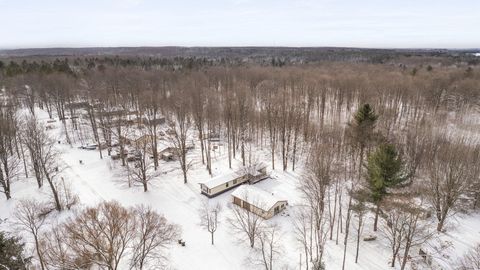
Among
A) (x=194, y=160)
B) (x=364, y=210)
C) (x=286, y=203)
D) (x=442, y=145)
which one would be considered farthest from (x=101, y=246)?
(x=442, y=145)

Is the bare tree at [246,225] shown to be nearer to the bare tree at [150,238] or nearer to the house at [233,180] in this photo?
the house at [233,180]

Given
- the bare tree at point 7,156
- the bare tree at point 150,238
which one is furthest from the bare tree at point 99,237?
the bare tree at point 7,156

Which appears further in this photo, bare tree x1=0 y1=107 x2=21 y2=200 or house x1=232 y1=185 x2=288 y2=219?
bare tree x1=0 y1=107 x2=21 y2=200

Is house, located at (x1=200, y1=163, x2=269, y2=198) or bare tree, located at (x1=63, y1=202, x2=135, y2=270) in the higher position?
bare tree, located at (x1=63, y1=202, x2=135, y2=270)

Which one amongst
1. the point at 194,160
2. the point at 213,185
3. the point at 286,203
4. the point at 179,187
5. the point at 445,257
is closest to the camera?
the point at 445,257

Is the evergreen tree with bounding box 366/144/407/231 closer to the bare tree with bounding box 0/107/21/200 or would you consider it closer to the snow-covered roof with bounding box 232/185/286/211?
the snow-covered roof with bounding box 232/185/286/211

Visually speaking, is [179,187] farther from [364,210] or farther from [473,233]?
[473,233]

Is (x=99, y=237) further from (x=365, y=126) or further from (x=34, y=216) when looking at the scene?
(x=365, y=126)

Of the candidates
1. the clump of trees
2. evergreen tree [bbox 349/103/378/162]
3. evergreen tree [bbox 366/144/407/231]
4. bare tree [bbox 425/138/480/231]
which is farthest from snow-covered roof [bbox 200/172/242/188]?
bare tree [bbox 425/138/480/231]
